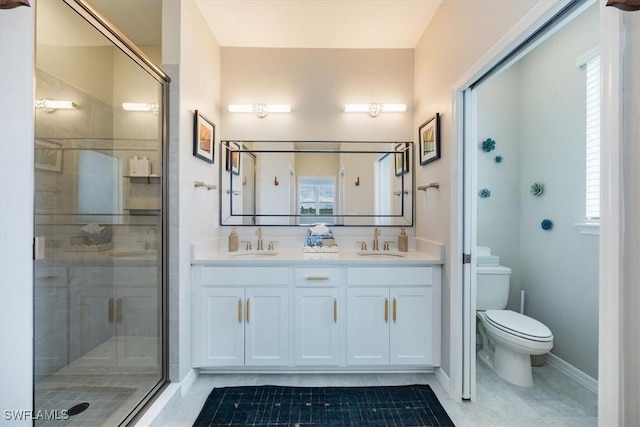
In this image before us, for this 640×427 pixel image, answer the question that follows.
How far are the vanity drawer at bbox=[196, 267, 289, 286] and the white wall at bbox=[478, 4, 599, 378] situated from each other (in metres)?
1.87

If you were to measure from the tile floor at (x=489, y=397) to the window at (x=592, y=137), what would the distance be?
1185 millimetres

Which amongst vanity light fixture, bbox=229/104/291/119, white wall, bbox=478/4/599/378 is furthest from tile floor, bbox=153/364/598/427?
vanity light fixture, bbox=229/104/291/119

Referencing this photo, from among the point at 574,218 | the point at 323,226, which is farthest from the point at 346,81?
the point at 574,218

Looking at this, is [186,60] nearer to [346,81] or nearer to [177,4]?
[177,4]

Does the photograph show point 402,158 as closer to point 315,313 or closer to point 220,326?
point 315,313

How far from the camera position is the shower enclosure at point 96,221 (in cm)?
133

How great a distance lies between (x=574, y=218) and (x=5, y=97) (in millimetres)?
3199

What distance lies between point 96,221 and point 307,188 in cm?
158

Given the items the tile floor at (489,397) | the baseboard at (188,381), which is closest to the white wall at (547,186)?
the tile floor at (489,397)

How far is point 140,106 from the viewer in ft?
5.97

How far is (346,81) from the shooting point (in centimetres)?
268

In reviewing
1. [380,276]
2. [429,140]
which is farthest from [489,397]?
[429,140]

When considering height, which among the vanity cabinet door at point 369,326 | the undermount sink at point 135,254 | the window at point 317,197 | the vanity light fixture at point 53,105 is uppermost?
the vanity light fixture at point 53,105

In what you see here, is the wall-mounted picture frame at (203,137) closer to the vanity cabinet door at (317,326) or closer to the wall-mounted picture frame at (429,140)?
the vanity cabinet door at (317,326)
